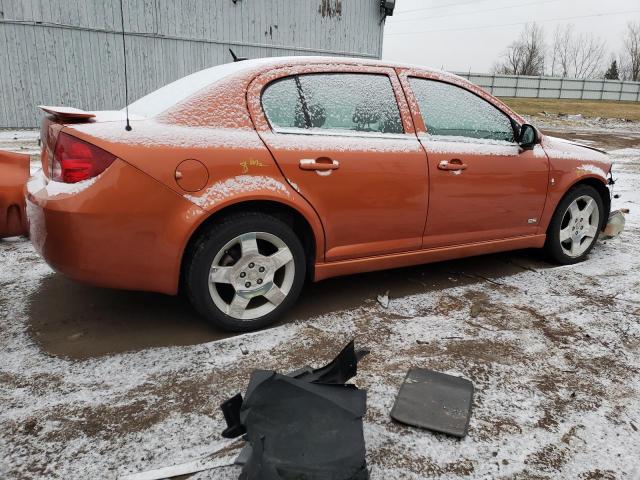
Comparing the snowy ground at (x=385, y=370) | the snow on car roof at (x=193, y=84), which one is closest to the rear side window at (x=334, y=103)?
the snow on car roof at (x=193, y=84)

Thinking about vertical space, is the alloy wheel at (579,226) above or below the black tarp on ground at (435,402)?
above

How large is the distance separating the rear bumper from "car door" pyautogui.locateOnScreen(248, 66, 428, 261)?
706 mm

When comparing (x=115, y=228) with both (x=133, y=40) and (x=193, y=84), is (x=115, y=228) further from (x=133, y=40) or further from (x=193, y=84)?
(x=133, y=40)

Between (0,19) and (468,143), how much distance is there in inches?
527

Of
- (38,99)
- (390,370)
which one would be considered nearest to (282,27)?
(38,99)

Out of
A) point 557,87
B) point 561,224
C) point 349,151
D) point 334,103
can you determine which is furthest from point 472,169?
point 557,87

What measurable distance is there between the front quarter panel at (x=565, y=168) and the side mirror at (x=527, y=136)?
22 cm

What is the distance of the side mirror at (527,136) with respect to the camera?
3.67 metres

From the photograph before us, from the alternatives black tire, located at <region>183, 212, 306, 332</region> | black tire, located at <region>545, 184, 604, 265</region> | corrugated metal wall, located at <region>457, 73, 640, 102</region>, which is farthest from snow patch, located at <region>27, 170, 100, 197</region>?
corrugated metal wall, located at <region>457, 73, 640, 102</region>

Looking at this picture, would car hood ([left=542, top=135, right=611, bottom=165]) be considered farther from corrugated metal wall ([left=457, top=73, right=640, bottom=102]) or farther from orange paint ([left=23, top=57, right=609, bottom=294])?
corrugated metal wall ([left=457, top=73, right=640, bottom=102])

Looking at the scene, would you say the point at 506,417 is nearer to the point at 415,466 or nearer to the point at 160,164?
the point at 415,466

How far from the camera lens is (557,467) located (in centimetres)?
190

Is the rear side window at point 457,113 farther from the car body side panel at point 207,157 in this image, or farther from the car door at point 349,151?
the car body side panel at point 207,157

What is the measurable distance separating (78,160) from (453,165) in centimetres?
231
